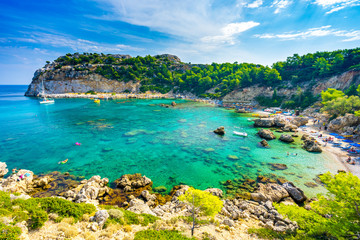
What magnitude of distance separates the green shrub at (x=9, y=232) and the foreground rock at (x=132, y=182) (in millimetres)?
13695

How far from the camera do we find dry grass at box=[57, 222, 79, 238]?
1119cm

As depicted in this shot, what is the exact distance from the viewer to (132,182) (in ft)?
78.6

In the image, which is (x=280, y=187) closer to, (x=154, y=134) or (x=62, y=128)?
(x=154, y=134)

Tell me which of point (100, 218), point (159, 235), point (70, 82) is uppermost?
point (70, 82)

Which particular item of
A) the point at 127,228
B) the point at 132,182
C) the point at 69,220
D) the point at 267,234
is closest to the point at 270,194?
the point at 267,234

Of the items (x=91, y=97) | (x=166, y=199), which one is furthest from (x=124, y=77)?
(x=166, y=199)

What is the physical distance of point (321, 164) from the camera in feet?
98.1

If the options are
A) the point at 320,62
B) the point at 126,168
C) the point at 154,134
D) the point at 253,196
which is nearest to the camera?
the point at 253,196

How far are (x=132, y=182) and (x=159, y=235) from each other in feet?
43.8

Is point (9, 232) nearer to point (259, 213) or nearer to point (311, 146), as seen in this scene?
point (259, 213)

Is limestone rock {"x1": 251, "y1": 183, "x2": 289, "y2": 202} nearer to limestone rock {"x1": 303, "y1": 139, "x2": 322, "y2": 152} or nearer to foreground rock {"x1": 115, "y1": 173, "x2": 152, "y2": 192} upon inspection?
foreground rock {"x1": 115, "y1": 173, "x2": 152, "y2": 192}

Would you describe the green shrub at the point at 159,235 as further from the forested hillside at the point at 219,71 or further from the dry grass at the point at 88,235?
the forested hillside at the point at 219,71

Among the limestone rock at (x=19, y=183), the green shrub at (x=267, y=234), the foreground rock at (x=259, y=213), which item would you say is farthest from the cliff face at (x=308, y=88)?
the limestone rock at (x=19, y=183)

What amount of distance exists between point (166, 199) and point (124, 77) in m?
143
